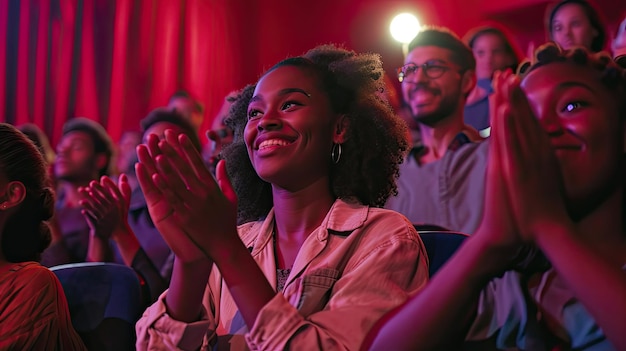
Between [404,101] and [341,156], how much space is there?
3.52 ft

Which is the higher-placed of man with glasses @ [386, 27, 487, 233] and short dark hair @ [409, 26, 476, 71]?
short dark hair @ [409, 26, 476, 71]

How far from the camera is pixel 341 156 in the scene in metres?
1.35

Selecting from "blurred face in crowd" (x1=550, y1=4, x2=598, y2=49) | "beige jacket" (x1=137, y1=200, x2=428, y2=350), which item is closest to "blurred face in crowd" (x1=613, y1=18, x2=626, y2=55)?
"blurred face in crowd" (x1=550, y1=4, x2=598, y2=49)

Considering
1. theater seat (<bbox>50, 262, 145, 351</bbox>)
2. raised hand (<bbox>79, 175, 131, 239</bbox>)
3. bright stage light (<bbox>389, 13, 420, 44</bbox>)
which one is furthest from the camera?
bright stage light (<bbox>389, 13, 420, 44</bbox>)

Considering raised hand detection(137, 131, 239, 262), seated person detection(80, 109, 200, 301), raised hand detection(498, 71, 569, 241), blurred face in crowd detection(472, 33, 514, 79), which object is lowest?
seated person detection(80, 109, 200, 301)

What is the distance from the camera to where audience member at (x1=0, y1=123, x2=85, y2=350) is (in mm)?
1338

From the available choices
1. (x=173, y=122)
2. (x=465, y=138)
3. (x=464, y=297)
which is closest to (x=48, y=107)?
(x=173, y=122)

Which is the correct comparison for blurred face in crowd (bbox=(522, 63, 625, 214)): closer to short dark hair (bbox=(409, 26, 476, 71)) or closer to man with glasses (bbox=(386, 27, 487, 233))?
man with glasses (bbox=(386, 27, 487, 233))

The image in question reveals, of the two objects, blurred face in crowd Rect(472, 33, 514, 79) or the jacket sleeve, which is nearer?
the jacket sleeve

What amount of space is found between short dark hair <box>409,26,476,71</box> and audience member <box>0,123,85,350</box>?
1.37 metres

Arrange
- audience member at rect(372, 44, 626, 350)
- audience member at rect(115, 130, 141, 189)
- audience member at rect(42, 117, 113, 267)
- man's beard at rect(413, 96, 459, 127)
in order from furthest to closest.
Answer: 1. audience member at rect(115, 130, 141, 189)
2. audience member at rect(42, 117, 113, 267)
3. man's beard at rect(413, 96, 459, 127)
4. audience member at rect(372, 44, 626, 350)

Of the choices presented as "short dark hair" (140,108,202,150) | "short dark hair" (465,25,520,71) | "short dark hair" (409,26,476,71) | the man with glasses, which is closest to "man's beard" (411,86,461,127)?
the man with glasses

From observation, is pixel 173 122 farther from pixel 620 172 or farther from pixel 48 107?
pixel 620 172

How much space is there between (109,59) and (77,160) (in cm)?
79
